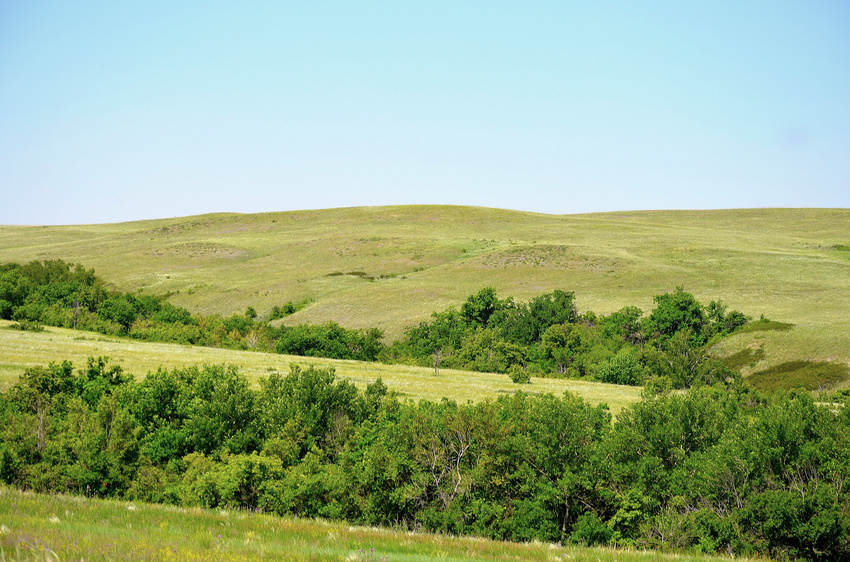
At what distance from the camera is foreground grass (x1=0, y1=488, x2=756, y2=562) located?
9.80 m

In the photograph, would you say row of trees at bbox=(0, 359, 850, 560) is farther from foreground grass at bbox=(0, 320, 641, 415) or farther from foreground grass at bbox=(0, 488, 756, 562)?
foreground grass at bbox=(0, 320, 641, 415)

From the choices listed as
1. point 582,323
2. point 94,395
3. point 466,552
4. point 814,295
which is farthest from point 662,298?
point 466,552

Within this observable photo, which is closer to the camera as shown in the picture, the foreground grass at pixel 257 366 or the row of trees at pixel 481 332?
the foreground grass at pixel 257 366

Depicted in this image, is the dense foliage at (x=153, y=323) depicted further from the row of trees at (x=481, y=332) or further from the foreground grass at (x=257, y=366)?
the foreground grass at (x=257, y=366)

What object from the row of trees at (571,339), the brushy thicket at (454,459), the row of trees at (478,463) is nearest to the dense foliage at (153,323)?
the row of trees at (571,339)

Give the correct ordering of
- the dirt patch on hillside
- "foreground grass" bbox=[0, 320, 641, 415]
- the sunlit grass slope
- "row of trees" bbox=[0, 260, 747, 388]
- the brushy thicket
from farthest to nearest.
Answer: the dirt patch on hillside → the sunlit grass slope → "row of trees" bbox=[0, 260, 747, 388] → "foreground grass" bbox=[0, 320, 641, 415] → the brushy thicket

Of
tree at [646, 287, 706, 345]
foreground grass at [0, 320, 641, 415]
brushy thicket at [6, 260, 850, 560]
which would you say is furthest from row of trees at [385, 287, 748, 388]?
brushy thicket at [6, 260, 850, 560]

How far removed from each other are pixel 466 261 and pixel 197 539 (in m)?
119

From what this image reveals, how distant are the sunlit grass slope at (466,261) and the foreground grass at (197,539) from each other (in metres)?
61.5

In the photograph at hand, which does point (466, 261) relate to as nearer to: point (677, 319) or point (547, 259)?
point (547, 259)

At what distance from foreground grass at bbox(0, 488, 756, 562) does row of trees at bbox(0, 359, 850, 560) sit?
9.29m

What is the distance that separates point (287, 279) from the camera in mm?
120688

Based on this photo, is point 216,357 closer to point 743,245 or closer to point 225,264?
→ point 225,264

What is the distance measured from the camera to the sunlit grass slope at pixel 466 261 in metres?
95.1
